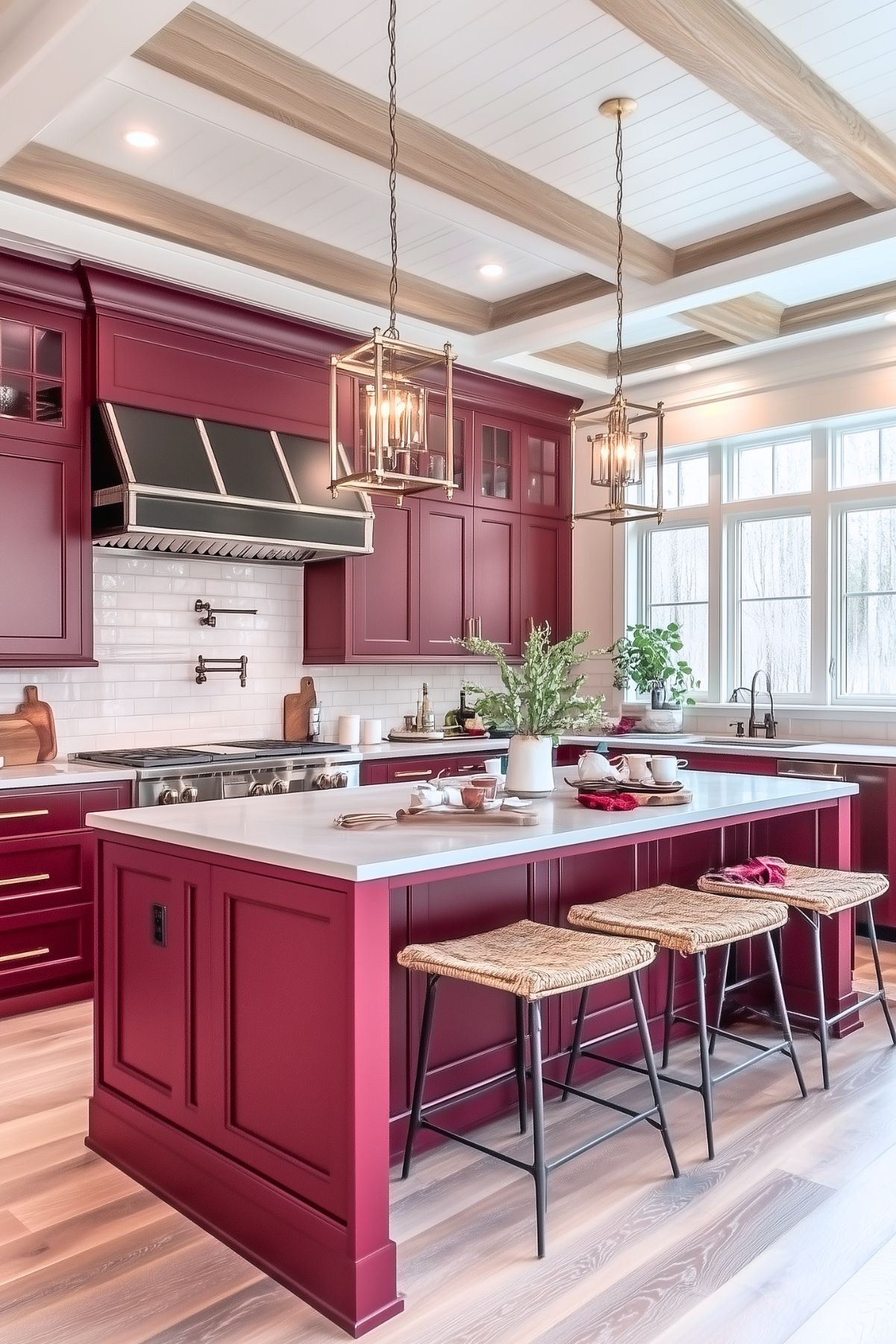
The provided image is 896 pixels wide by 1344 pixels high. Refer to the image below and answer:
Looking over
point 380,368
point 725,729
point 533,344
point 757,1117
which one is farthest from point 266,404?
point 757,1117

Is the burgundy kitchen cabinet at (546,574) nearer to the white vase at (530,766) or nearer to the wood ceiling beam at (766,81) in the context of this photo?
the wood ceiling beam at (766,81)

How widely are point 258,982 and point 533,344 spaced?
4.07m

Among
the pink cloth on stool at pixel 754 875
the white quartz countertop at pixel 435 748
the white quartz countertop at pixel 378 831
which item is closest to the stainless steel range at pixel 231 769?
the white quartz countertop at pixel 435 748

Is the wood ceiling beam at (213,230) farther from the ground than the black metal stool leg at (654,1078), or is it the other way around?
the wood ceiling beam at (213,230)

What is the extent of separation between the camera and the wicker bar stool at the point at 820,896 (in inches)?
125

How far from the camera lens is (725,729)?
6281mm

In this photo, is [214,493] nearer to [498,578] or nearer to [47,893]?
[47,893]

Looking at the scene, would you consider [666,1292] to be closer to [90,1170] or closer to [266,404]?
[90,1170]

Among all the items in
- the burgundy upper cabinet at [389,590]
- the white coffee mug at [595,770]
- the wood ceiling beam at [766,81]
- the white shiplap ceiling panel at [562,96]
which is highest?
the white shiplap ceiling panel at [562,96]

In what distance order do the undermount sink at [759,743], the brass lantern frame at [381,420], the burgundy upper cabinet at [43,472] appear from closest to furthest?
the brass lantern frame at [381,420] < the burgundy upper cabinet at [43,472] < the undermount sink at [759,743]

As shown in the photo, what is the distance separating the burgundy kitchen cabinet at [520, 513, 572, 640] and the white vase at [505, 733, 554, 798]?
10.6 feet

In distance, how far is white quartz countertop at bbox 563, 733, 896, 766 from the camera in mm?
4949

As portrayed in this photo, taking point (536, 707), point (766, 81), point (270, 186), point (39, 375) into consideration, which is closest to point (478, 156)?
point (270, 186)

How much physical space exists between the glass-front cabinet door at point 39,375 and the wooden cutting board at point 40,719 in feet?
3.74
